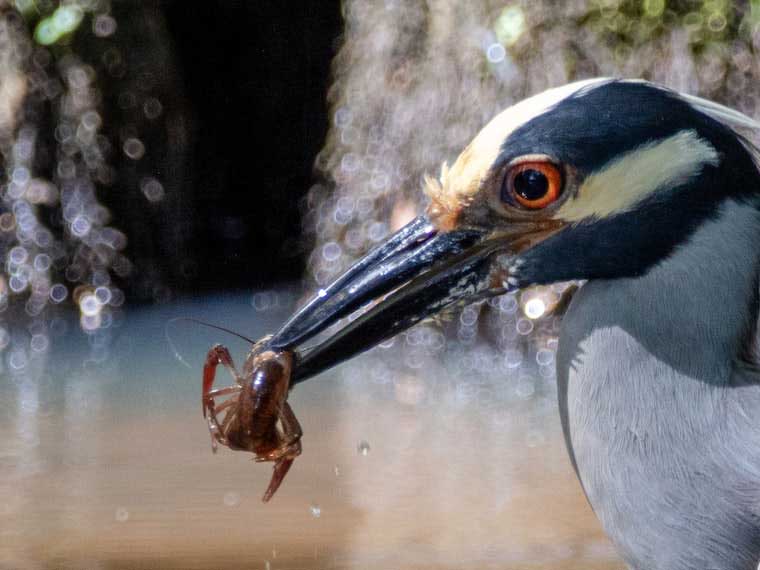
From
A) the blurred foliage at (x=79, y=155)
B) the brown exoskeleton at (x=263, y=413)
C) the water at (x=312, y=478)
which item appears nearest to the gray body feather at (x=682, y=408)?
the brown exoskeleton at (x=263, y=413)

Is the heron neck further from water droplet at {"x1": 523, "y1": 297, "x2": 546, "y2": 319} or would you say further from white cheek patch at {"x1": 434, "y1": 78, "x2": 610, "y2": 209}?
water droplet at {"x1": 523, "y1": 297, "x2": 546, "y2": 319}

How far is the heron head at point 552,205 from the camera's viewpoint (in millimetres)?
2221

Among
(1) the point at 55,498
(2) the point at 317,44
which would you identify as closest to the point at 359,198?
(2) the point at 317,44

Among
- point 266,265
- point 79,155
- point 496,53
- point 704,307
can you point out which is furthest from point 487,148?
point 266,265

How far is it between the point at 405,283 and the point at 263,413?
382 mm

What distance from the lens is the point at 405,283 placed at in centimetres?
234

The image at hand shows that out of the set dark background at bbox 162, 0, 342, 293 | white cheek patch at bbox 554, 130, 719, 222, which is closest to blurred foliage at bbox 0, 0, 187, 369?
dark background at bbox 162, 0, 342, 293

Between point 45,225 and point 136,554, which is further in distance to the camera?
point 45,225

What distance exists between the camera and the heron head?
222cm

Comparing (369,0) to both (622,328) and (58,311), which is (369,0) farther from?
(622,328)

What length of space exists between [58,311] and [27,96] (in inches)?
45.8

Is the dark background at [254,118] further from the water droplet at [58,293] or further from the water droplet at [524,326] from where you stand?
the water droplet at [524,326]

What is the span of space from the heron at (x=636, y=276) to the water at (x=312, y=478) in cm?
94

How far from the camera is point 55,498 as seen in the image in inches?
143
